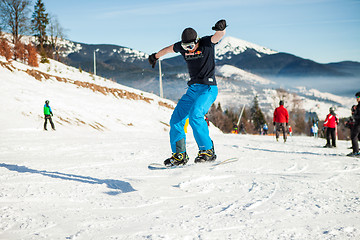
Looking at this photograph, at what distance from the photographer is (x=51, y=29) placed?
50.2 meters

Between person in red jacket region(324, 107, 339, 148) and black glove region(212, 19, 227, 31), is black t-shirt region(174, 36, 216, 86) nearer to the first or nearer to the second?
black glove region(212, 19, 227, 31)

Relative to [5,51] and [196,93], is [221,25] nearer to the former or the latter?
[196,93]

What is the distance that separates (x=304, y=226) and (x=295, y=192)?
96 centimetres

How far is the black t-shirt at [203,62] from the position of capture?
4312 mm

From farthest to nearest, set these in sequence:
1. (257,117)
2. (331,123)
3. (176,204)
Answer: (257,117) → (331,123) → (176,204)

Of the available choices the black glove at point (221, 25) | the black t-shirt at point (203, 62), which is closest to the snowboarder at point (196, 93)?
the black t-shirt at point (203, 62)

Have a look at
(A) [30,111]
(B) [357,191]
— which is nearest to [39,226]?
(B) [357,191]

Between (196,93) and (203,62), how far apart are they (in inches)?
18.4

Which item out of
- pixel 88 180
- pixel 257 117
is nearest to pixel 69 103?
pixel 88 180

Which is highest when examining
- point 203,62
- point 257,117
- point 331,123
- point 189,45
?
point 189,45

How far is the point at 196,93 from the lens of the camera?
14.4 feet

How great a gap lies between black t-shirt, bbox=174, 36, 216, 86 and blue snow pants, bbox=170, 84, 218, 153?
104 millimetres

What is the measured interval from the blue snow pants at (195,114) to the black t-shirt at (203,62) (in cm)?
10

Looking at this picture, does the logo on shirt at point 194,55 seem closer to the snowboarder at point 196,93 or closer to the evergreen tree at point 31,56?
the snowboarder at point 196,93
